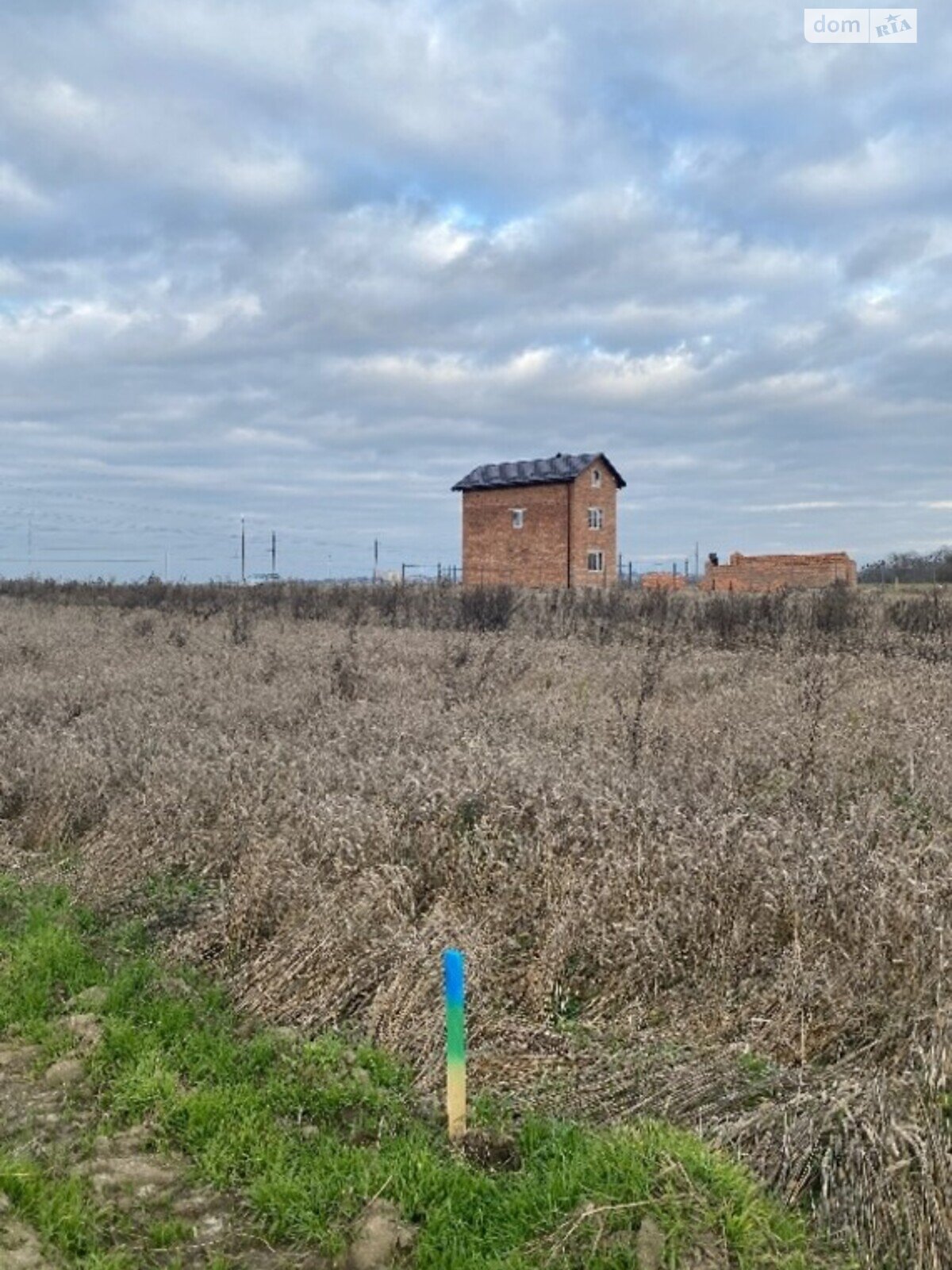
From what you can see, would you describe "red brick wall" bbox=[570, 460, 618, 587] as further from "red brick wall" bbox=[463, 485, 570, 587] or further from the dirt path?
the dirt path

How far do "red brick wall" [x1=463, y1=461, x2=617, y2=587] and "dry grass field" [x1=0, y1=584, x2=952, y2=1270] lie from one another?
1249 inches

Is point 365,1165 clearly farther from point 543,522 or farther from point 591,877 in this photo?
point 543,522

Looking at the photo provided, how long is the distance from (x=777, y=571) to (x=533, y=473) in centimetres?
1220

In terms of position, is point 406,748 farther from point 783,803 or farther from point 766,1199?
point 766,1199

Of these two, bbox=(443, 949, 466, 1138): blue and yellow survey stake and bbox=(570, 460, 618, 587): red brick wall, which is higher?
bbox=(570, 460, 618, 587): red brick wall

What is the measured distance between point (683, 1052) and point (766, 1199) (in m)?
0.74

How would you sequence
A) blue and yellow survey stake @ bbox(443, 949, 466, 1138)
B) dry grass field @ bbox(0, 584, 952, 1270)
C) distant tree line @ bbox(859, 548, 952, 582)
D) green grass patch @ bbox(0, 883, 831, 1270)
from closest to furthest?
green grass patch @ bbox(0, 883, 831, 1270) → blue and yellow survey stake @ bbox(443, 949, 466, 1138) → dry grass field @ bbox(0, 584, 952, 1270) → distant tree line @ bbox(859, 548, 952, 582)

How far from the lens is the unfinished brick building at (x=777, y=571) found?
36062 mm

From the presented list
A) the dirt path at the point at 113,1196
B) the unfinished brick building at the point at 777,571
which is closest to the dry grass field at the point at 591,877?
the dirt path at the point at 113,1196

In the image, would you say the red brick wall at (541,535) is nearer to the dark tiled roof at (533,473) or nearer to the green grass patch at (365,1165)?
the dark tiled roof at (533,473)

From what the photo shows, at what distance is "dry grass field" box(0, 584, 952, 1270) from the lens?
9.52 feet

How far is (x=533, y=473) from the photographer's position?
42312mm

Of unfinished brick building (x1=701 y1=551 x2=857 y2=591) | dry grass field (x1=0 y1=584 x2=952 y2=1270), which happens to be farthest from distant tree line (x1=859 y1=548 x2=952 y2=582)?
dry grass field (x1=0 y1=584 x2=952 y2=1270)

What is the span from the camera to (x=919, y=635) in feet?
43.7
